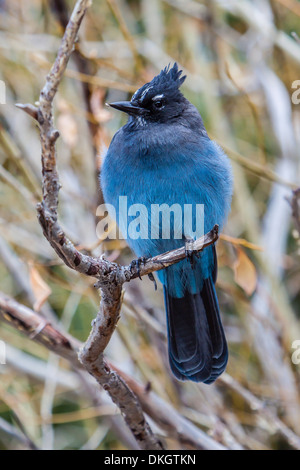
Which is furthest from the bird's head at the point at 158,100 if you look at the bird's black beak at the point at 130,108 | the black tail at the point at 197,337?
the black tail at the point at 197,337

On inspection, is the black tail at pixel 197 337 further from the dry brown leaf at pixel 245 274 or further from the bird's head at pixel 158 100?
the bird's head at pixel 158 100

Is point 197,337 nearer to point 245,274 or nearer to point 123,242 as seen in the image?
point 245,274

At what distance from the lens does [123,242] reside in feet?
11.7

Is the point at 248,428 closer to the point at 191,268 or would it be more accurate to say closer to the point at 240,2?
the point at 191,268

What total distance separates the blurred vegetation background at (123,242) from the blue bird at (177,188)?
0.15 meters

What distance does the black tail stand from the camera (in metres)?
3.05

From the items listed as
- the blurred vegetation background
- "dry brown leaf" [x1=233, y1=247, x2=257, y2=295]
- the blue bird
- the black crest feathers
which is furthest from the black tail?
the black crest feathers

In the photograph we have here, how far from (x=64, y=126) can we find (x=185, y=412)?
1832 mm

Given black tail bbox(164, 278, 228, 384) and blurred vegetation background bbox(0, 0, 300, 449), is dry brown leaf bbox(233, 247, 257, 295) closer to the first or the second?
blurred vegetation background bbox(0, 0, 300, 449)

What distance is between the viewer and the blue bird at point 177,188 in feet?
9.91

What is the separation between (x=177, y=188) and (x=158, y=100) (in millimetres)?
566

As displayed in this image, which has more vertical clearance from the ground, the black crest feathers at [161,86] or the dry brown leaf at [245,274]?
the black crest feathers at [161,86]
